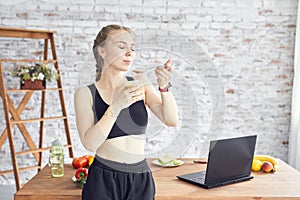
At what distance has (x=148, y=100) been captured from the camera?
6.24 feet

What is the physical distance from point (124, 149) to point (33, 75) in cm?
226

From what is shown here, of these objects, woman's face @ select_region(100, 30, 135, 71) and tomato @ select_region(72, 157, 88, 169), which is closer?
woman's face @ select_region(100, 30, 135, 71)

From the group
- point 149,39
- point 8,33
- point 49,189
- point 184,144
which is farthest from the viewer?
point 8,33

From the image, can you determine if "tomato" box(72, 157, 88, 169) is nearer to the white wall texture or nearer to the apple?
the apple

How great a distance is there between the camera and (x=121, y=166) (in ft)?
5.94

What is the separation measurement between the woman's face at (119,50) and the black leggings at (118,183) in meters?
0.50

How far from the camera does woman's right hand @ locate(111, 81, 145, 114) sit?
1.54 meters

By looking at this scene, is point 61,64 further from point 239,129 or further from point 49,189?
point 49,189

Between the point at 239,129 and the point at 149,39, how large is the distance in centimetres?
318

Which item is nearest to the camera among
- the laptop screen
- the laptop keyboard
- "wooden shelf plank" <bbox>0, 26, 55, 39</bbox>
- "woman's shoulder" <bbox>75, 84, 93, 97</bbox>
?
"woman's shoulder" <bbox>75, 84, 93, 97</bbox>

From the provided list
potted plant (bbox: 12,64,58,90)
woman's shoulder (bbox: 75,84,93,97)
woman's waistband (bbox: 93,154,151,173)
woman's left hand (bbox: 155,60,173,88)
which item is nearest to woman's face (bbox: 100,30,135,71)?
woman's left hand (bbox: 155,60,173,88)

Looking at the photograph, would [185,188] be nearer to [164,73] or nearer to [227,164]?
[227,164]

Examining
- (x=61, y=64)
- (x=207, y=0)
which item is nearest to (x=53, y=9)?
(x=61, y=64)

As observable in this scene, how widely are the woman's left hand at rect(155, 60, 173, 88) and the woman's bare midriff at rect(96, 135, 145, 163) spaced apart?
23cm
